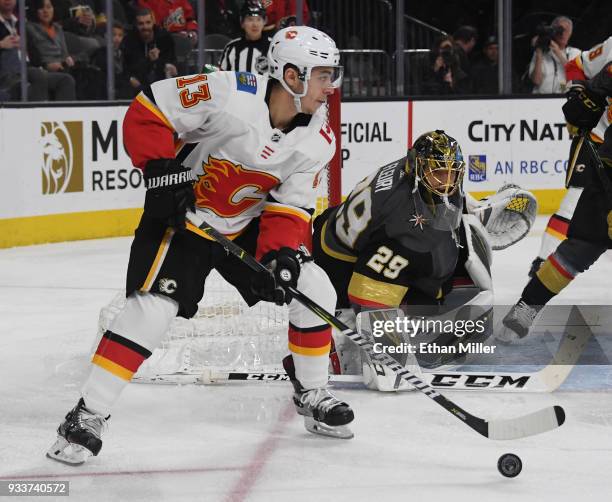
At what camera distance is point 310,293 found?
2832 mm

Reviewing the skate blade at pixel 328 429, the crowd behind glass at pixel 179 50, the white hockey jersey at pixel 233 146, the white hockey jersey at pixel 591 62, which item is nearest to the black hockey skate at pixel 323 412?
the skate blade at pixel 328 429

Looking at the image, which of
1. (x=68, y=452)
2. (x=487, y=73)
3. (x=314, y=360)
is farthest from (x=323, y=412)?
(x=487, y=73)

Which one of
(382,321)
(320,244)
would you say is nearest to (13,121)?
(320,244)

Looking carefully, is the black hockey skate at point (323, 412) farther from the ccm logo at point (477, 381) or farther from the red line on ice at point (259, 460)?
the ccm logo at point (477, 381)

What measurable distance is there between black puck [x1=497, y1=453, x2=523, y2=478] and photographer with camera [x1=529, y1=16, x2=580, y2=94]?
5.36m

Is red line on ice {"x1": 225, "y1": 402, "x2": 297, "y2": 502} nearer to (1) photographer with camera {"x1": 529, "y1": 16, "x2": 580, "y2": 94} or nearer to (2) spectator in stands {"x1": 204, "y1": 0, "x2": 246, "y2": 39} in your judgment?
(2) spectator in stands {"x1": 204, "y1": 0, "x2": 246, "y2": 39}

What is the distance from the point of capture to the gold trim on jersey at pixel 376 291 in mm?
3332

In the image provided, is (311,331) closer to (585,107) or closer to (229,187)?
(229,187)

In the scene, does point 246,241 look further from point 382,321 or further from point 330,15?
point 330,15

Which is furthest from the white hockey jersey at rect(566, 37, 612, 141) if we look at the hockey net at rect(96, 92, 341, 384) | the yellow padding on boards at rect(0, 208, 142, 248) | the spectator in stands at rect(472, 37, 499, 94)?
the spectator in stands at rect(472, 37, 499, 94)

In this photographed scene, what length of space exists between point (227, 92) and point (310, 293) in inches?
19.5

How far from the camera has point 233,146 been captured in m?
2.78

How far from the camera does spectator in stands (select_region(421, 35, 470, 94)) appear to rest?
24.6 ft

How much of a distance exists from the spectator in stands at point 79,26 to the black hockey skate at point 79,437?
4218mm
